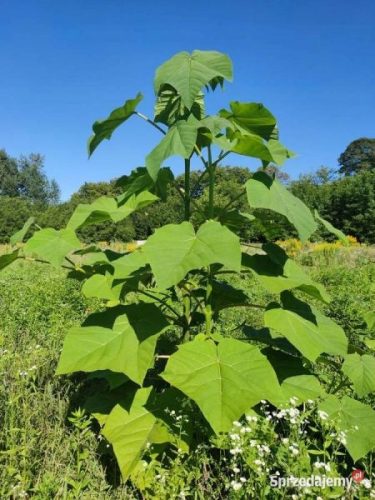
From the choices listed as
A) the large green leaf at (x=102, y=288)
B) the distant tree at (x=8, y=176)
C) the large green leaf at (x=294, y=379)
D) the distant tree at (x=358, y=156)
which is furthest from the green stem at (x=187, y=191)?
the distant tree at (x=8, y=176)

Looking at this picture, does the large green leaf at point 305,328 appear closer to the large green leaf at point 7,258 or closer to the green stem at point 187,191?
the green stem at point 187,191

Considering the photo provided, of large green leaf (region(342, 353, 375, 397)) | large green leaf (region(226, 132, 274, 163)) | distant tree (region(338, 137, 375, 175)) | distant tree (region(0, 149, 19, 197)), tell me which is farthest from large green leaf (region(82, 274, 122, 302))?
distant tree (region(0, 149, 19, 197))

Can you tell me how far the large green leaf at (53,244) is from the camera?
5.49 feet

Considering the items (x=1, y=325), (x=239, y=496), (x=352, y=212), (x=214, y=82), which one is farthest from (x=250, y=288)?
(x=352, y=212)

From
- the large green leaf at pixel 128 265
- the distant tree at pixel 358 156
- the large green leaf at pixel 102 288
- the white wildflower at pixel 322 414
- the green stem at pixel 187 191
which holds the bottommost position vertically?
the white wildflower at pixel 322 414

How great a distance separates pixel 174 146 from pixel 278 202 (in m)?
0.38

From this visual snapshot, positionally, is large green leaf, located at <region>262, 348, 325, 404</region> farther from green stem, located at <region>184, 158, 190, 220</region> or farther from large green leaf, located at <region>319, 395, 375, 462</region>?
green stem, located at <region>184, 158, 190, 220</region>

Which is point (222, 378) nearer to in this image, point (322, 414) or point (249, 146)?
point (322, 414)

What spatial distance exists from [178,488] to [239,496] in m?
0.31

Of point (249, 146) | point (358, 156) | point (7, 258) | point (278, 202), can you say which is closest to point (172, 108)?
point (249, 146)

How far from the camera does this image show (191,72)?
4.98 feet

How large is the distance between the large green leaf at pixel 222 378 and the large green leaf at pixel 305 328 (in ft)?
0.43

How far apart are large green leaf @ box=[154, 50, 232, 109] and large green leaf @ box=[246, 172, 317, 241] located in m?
0.35

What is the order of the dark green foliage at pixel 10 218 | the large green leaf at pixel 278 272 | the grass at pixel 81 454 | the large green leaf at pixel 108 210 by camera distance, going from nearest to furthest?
1. the grass at pixel 81 454
2. the large green leaf at pixel 278 272
3. the large green leaf at pixel 108 210
4. the dark green foliage at pixel 10 218
